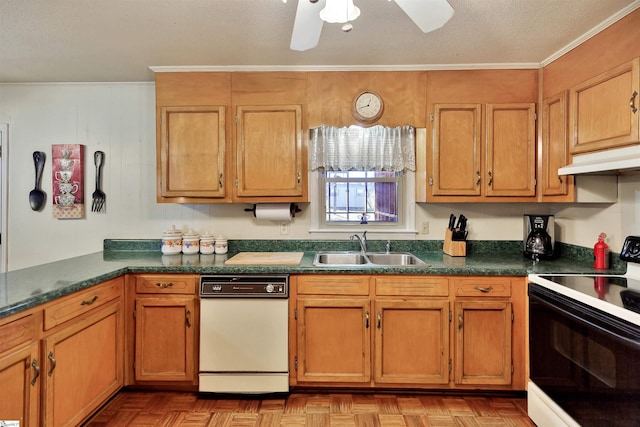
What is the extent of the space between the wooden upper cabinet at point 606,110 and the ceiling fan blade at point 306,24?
1.60m

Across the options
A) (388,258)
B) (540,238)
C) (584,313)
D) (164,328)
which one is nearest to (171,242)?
(164,328)

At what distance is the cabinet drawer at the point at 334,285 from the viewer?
2158mm

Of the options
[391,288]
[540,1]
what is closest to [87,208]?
[391,288]

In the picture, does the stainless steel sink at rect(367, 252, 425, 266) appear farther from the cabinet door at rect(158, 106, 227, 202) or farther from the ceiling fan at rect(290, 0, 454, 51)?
the ceiling fan at rect(290, 0, 454, 51)

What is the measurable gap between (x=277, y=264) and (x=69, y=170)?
2.01 metres

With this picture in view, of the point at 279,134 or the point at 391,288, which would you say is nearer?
the point at 391,288

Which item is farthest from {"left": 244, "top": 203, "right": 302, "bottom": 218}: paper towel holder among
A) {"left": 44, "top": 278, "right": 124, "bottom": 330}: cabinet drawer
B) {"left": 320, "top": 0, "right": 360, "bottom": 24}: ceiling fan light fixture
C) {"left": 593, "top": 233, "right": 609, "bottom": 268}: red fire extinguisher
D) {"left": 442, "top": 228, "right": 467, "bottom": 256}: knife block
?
{"left": 593, "top": 233, "right": 609, "bottom": 268}: red fire extinguisher

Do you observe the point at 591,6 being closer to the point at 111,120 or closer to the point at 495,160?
the point at 495,160

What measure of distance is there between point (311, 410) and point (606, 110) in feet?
7.90

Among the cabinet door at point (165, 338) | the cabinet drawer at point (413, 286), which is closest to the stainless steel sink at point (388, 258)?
the cabinet drawer at point (413, 286)

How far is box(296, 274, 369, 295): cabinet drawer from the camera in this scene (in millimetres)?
2158

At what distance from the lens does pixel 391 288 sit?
2.15 m

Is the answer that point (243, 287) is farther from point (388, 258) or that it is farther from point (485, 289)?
point (485, 289)

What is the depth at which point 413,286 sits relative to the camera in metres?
2.15
